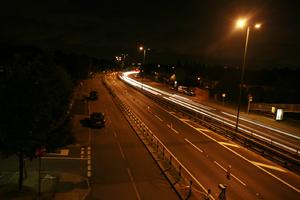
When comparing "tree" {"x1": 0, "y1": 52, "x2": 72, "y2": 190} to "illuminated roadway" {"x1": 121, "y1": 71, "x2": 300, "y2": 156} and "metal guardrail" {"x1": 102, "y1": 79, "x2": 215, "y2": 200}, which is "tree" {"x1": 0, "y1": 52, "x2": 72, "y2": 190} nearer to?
"metal guardrail" {"x1": 102, "y1": 79, "x2": 215, "y2": 200}

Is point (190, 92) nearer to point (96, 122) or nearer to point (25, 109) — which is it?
point (96, 122)

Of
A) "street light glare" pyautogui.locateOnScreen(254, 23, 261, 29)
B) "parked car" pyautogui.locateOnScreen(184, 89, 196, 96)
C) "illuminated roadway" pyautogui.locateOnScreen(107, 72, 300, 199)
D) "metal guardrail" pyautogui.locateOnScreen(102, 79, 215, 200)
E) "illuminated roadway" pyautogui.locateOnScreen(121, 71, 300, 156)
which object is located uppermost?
"street light glare" pyautogui.locateOnScreen(254, 23, 261, 29)

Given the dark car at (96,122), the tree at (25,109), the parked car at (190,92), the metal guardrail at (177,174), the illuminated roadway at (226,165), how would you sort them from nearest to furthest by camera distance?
the tree at (25,109), the metal guardrail at (177,174), the illuminated roadway at (226,165), the dark car at (96,122), the parked car at (190,92)

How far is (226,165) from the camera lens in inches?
910

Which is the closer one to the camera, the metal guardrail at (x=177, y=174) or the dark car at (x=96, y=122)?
the metal guardrail at (x=177, y=174)

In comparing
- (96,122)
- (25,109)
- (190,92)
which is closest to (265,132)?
(96,122)

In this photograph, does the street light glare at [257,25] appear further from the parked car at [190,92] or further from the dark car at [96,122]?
the parked car at [190,92]

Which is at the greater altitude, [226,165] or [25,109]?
[25,109]

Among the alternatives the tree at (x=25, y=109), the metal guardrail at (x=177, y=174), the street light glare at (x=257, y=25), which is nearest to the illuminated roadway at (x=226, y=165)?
the metal guardrail at (x=177, y=174)

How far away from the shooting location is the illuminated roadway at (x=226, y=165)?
18.7 m

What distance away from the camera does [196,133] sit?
3394cm

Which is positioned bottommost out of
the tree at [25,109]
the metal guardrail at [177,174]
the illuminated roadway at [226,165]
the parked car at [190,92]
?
the illuminated roadway at [226,165]

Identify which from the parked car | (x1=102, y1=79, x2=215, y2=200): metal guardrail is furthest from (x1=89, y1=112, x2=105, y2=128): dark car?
the parked car

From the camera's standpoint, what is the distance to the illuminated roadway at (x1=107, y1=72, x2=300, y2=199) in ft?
61.4
